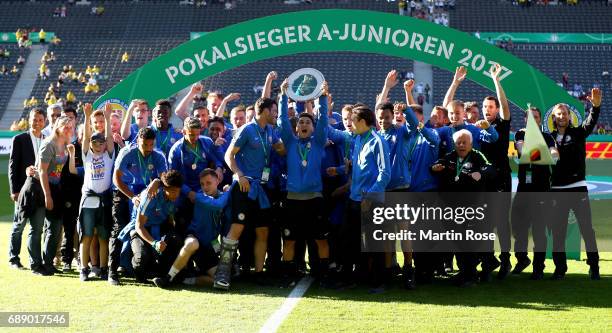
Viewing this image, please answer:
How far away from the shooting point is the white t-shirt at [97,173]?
7.51m

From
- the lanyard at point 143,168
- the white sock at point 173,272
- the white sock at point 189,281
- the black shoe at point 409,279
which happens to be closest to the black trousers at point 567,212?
the black shoe at point 409,279

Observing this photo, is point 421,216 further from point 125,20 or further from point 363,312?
point 125,20

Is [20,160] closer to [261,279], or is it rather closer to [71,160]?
[71,160]

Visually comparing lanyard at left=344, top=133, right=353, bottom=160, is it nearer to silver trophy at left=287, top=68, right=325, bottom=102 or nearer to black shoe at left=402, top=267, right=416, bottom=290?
silver trophy at left=287, top=68, right=325, bottom=102

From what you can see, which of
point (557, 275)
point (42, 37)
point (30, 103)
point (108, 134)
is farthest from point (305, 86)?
point (42, 37)

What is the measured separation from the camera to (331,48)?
9156mm

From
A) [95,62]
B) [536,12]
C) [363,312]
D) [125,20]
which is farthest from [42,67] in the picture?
[363,312]

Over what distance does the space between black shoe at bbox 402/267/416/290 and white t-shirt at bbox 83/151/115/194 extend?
2.97 metres

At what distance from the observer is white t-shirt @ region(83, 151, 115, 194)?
7.51 metres

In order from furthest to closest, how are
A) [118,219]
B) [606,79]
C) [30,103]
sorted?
1. [606,79]
2. [30,103]
3. [118,219]

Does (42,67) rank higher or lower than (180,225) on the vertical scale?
higher

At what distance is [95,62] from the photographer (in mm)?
36531

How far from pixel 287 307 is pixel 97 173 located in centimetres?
248

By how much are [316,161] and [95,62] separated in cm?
3134
